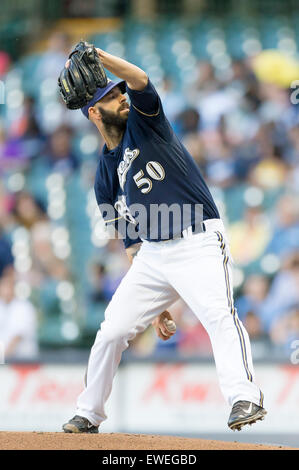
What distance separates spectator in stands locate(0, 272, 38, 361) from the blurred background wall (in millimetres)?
13

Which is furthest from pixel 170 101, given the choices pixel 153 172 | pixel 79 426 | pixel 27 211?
pixel 79 426

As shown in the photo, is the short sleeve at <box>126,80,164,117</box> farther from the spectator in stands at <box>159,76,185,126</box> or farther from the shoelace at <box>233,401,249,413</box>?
the spectator in stands at <box>159,76,185,126</box>

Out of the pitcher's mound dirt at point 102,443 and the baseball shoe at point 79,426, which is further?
the baseball shoe at point 79,426

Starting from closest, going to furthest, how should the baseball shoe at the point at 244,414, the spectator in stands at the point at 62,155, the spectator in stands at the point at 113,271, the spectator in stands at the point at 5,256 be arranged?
1. the baseball shoe at the point at 244,414
2. the spectator in stands at the point at 113,271
3. the spectator in stands at the point at 5,256
4. the spectator in stands at the point at 62,155

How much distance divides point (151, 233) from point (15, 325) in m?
3.64

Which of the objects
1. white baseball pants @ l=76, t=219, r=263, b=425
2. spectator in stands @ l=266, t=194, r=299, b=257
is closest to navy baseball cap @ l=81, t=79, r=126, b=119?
white baseball pants @ l=76, t=219, r=263, b=425

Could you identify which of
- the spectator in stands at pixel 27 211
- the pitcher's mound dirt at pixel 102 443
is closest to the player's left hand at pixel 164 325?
A: the pitcher's mound dirt at pixel 102 443

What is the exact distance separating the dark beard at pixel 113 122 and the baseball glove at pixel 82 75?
370mm

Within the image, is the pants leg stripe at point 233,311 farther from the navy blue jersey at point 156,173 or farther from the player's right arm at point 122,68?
the player's right arm at point 122,68

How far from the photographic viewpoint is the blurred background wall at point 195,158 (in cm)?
753

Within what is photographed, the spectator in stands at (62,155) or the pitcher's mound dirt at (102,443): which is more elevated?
the spectator in stands at (62,155)
